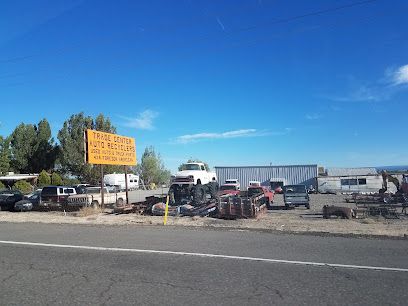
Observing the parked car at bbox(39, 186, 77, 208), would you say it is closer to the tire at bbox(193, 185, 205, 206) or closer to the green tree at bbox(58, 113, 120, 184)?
the tire at bbox(193, 185, 205, 206)

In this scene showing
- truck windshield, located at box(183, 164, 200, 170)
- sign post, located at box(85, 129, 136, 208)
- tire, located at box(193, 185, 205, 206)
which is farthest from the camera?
truck windshield, located at box(183, 164, 200, 170)

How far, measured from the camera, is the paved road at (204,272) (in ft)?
19.8

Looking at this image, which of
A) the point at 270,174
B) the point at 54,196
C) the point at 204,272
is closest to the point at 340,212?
the point at 204,272

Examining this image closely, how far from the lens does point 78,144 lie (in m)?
61.4

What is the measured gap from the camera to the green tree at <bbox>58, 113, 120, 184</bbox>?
2403 inches

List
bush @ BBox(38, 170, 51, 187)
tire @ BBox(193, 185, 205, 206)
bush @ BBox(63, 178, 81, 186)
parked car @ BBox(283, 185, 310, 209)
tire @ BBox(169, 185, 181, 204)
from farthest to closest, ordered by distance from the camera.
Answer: bush @ BBox(63, 178, 81, 186)
bush @ BBox(38, 170, 51, 187)
parked car @ BBox(283, 185, 310, 209)
tire @ BBox(169, 185, 181, 204)
tire @ BBox(193, 185, 205, 206)

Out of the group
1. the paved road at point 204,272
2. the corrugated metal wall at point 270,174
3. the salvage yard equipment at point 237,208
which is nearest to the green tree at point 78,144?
the corrugated metal wall at point 270,174

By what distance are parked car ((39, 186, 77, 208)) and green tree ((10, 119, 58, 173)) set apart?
4225 centimetres

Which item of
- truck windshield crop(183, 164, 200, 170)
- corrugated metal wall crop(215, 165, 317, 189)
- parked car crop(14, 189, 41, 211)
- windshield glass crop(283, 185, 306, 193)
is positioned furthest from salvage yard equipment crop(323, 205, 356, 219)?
corrugated metal wall crop(215, 165, 317, 189)

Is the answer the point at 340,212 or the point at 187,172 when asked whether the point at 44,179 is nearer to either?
the point at 187,172

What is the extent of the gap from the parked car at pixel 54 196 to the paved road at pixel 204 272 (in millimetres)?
14671

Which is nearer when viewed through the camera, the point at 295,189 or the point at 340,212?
the point at 340,212

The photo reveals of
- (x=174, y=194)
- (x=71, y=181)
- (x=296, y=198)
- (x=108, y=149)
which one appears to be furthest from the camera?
→ (x=71, y=181)

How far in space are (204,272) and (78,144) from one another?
56.8m
